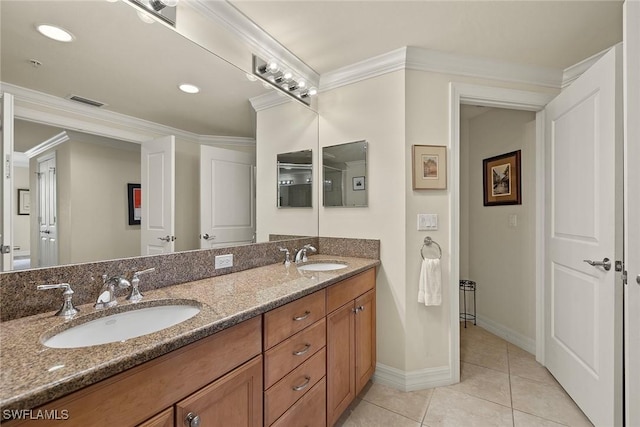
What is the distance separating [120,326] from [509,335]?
2.98m

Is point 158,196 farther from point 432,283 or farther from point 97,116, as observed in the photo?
point 432,283

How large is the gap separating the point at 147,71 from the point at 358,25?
117cm

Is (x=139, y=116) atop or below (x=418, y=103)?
below

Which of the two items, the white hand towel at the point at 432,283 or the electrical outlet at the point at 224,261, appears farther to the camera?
the white hand towel at the point at 432,283

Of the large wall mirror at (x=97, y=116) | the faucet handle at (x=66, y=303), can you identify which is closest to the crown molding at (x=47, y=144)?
the large wall mirror at (x=97, y=116)

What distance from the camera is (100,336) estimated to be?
925 mm

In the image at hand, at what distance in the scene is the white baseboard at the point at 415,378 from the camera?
1.89 metres

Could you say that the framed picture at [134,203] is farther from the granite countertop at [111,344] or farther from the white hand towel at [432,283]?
the white hand towel at [432,283]

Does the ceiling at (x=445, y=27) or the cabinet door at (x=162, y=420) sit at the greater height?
the ceiling at (x=445, y=27)

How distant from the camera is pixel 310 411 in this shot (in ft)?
4.19

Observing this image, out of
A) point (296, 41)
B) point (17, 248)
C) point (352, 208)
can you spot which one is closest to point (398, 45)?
point (296, 41)

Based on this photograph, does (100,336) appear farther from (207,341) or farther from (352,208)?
(352,208)

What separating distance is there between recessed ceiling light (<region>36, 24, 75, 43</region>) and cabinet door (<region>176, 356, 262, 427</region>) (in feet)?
4.42

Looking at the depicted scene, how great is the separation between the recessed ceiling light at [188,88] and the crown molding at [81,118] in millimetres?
241
